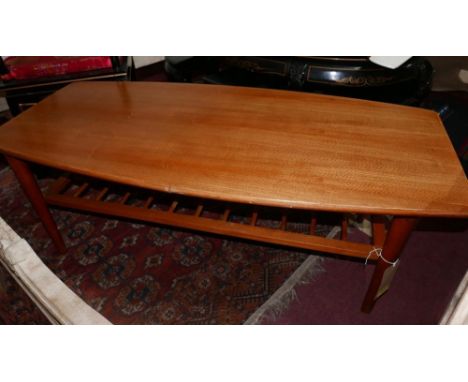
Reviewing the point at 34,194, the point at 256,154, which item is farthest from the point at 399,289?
the point at 34,194

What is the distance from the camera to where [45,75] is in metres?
2.22

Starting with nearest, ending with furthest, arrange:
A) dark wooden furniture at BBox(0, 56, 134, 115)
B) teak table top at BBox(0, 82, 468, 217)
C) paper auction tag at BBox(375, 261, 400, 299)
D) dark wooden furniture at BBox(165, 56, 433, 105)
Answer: teak table top at BBox(0, 82, 468, 217) → paper auction tag at BBox(375, 261, 400, 299) → dark wooden furniture at BBox(165, 56, 433, 105) → dark wooden furniture at BBox(0, 56, 134, 115)

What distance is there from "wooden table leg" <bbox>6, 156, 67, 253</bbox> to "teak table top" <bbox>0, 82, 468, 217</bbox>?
97 mm

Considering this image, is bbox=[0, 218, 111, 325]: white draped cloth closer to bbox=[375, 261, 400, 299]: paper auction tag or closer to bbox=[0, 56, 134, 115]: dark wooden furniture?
bbox=[0, 56, 134, 115]: dark wooden furniture

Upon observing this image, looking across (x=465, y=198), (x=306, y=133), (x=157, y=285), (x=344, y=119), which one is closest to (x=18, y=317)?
(x=157, y=285)

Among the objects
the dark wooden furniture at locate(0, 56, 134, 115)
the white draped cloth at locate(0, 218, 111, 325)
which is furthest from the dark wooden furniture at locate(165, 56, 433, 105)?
the white draped cloth at locate(0, 218, 111, 325)

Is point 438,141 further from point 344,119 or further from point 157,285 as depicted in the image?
point 157,285

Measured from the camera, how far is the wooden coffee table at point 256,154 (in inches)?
45.2

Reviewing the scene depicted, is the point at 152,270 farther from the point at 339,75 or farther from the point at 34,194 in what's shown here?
the point at 339,75

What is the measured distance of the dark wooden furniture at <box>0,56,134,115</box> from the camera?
2.12 meters

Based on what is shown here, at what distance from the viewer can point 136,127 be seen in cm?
154

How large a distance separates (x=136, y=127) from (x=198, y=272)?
2.61 ft

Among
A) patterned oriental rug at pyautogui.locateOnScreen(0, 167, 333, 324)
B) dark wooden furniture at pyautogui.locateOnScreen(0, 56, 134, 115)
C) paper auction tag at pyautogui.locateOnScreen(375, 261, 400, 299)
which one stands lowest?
patterned oriental rug at pyautogui.locateOnScreen(0, 167, 333, 324)

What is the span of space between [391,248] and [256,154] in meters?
0.62
